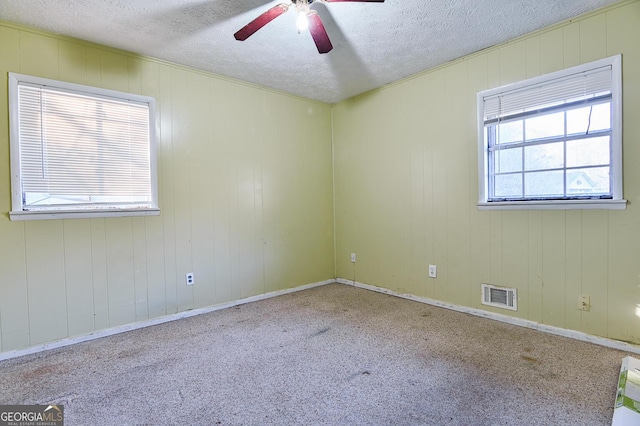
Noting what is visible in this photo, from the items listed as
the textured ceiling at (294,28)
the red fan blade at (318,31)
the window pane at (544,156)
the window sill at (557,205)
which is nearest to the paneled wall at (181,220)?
the textured ceiling at (294,28)

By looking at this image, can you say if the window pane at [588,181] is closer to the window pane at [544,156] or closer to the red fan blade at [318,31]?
the window pane at [544,156]

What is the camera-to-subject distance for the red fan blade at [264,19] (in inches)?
75.9

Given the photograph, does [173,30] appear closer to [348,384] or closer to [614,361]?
[348,384]

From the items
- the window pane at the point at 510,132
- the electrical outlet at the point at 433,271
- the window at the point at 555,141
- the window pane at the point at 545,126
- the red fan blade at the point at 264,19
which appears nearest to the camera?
the red fan blade at the point at 264,19

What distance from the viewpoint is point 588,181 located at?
2.46 metres

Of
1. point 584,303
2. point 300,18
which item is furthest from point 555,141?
point 300,18

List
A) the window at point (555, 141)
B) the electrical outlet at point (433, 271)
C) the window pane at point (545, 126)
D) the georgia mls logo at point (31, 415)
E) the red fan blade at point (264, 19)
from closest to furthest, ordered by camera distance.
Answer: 1. the georgia mls logo at point (31, 415)
2. the red fan blade at point (264, 19)
3. the window at point (555, 141)
4. the window pane at point (545, 126)
5. the electrical outlet at point (433, 271)

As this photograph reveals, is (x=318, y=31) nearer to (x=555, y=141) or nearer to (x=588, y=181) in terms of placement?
(x=555, y=141)

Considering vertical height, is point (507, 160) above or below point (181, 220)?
above

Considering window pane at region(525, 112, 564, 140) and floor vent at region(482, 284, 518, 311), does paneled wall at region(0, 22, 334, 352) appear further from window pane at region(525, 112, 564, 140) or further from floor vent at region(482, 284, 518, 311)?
window pane at region(525, 112, 564, 140)

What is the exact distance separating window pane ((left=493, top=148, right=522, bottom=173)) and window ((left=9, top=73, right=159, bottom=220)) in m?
3.16

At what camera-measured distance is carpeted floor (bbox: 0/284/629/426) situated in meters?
1.64

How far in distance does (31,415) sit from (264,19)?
8.39 feet

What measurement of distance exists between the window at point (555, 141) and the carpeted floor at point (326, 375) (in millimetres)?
1130
